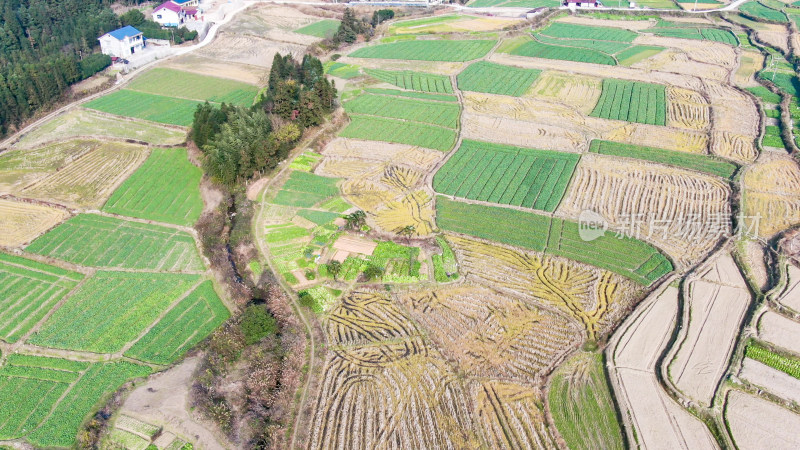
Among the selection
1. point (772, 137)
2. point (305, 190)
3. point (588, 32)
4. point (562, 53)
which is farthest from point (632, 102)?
point (305, 190)

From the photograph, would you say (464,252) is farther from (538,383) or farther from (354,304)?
(538,383)

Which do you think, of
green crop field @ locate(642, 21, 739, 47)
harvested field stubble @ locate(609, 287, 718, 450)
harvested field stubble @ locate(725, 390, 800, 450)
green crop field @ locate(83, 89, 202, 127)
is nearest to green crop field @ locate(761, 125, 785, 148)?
harvested field stubble @ locate(609, 287, 718, 450)

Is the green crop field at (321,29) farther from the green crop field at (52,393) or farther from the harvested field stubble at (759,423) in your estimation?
the harvested field stubble at (759,423)

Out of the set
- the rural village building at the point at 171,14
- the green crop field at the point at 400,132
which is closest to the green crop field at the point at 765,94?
the green crop field at the point at 400,132

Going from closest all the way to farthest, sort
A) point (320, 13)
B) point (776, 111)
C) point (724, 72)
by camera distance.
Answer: point (776, 111)
point (724, 72)
point (320, 13)

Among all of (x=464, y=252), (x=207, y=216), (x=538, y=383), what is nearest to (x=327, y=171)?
(x=207, y=216)

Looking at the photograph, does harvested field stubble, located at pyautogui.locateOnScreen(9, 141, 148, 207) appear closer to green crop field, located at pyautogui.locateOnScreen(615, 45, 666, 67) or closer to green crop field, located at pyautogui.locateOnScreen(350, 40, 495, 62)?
green crop field, located at pyautogui.locateOnScreen(350, 40, 495, 62)
